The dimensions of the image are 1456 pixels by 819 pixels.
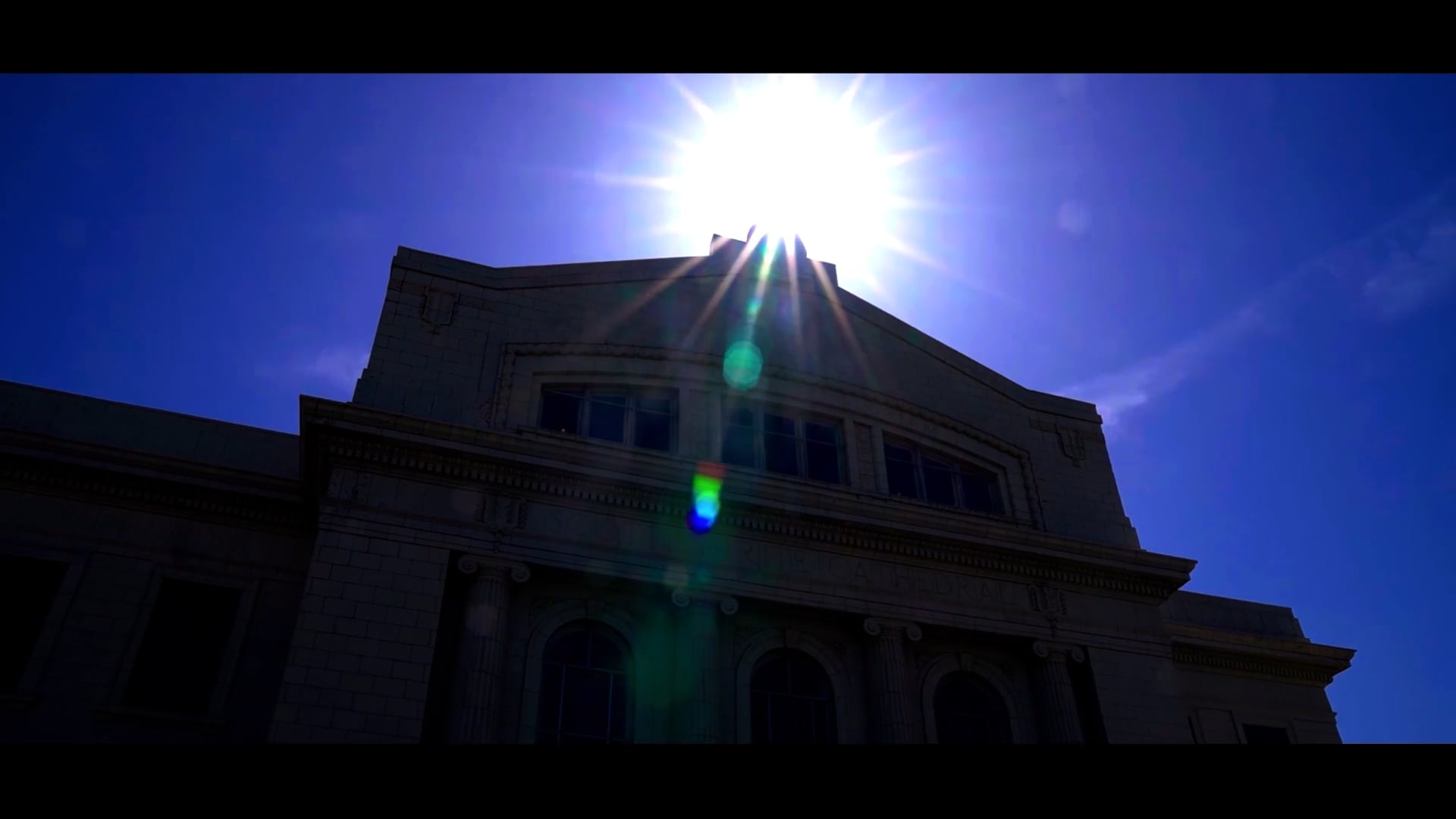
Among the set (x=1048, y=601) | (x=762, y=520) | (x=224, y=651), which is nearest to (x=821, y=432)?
(x=762, y=520)

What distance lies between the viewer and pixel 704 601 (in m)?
17.7

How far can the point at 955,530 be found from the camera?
19516 mm

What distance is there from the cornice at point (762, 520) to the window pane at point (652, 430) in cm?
188

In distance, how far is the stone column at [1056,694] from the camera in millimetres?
18969

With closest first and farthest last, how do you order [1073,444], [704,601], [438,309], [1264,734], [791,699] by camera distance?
1. [704,601]
2. [791,699]
3. [438,309]
4. [1073,444]
5. [1264,734]

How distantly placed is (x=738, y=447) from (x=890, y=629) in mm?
4311

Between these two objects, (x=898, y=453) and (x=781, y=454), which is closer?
(x=781, y=454)

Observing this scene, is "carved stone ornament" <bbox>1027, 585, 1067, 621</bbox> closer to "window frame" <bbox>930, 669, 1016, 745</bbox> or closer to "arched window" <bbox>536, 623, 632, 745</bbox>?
"window frame" <bbox>930, 669, 1016, 745</bbox>

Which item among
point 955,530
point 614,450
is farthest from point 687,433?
point 955,530

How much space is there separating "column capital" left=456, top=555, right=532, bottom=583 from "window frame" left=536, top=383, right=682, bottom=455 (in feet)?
9.49

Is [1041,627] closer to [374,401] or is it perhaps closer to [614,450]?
[614,450]

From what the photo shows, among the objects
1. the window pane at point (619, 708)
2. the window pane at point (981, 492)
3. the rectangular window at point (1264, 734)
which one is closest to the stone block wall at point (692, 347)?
the window pane at point (981, 492)

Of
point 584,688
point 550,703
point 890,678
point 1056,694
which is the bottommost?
point 550,703

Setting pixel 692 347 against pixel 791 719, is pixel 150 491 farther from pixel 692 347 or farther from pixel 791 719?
pixel 791 719
